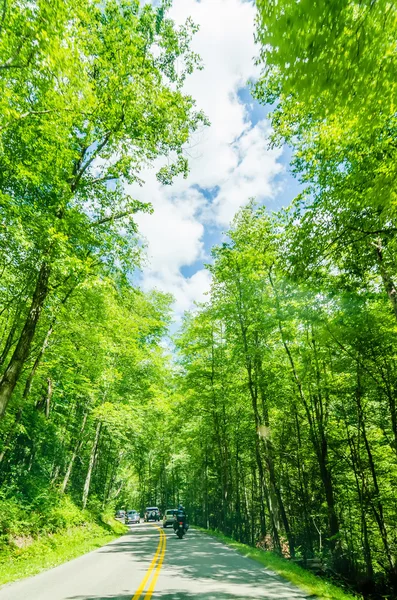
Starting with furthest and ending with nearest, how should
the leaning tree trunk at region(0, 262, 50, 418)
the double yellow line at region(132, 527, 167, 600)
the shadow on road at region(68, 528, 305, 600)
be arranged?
the leaning tree trunk at region(0, 262, 50, 418) < the double yellow line at region(132, 527, 167, 600) < the shadow on road at region(68, 528, 305, 600)

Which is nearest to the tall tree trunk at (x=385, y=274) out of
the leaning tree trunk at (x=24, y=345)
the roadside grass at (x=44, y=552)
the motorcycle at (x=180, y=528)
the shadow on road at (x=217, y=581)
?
the shadow on road at (x=217, y=581)

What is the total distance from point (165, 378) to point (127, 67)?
2159 cm

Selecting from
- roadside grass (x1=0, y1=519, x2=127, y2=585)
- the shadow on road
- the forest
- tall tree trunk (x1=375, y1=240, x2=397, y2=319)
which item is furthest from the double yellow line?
tall tree trunk (x1=375, y1=240, x2=397, y2=319)

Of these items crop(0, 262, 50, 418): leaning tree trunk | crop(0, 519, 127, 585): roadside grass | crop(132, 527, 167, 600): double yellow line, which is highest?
crop(0, 262, 50, 418): leaning tree trunk

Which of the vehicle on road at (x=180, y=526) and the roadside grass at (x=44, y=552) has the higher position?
the vehicle on road at (x=180, y=526)

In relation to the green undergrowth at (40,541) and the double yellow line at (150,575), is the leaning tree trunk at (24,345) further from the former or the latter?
the double yellow line at (150,575)

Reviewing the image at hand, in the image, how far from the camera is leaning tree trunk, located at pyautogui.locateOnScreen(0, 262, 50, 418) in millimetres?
8156

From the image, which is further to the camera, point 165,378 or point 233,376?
point 165,378

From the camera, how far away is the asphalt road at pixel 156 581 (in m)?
6.13

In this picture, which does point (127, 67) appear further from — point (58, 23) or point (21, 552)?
point (21, 552)

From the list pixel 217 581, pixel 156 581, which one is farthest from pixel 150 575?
pixel 217 581

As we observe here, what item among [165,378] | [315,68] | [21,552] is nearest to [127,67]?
[315,68]

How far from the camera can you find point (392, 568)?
10.3 metres

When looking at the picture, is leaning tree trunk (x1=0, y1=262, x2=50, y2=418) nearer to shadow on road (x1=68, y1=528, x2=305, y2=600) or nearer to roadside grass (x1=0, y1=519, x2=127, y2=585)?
roadside grass (x1=0, y1=519, x2=127, y2=585)
